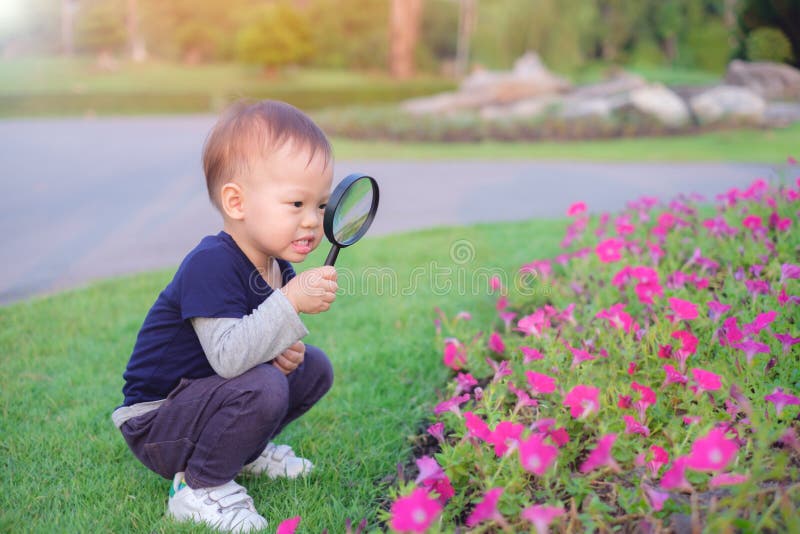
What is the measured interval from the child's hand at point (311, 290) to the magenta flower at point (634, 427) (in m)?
0.86

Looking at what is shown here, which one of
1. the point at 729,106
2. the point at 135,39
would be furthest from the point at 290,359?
the point at 135,39

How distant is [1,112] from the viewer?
20.4 metres

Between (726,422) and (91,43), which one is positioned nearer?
(726,422)

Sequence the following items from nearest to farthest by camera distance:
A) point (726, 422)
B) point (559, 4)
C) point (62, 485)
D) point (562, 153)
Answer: point (726, 422)
point (62, 485)
point (562, 153)
point (559, 4)

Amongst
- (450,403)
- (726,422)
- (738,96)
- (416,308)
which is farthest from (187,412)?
(738,96)

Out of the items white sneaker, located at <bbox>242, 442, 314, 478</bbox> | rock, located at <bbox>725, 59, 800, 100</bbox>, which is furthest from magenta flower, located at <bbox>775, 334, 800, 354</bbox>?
rock, located at <bbox>725, 59, 800, 100</bbox>

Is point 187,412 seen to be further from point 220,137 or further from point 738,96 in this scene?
point 738,96

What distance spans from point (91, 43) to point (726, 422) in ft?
89.0

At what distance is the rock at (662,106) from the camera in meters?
14.2

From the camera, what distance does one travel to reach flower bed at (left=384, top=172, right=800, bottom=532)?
58.7 inches

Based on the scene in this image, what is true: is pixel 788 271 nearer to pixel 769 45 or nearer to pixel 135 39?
pixel 769 45

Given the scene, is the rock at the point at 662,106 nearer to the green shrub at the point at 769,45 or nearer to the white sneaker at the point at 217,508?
the green shrub at the point at 769,45

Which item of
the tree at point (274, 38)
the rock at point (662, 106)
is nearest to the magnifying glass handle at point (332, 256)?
the rock at point (662, 106)

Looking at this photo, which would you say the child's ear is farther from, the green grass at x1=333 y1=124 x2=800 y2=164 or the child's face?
the green grass at x1=333 y1=124 x2=800 y2=164
